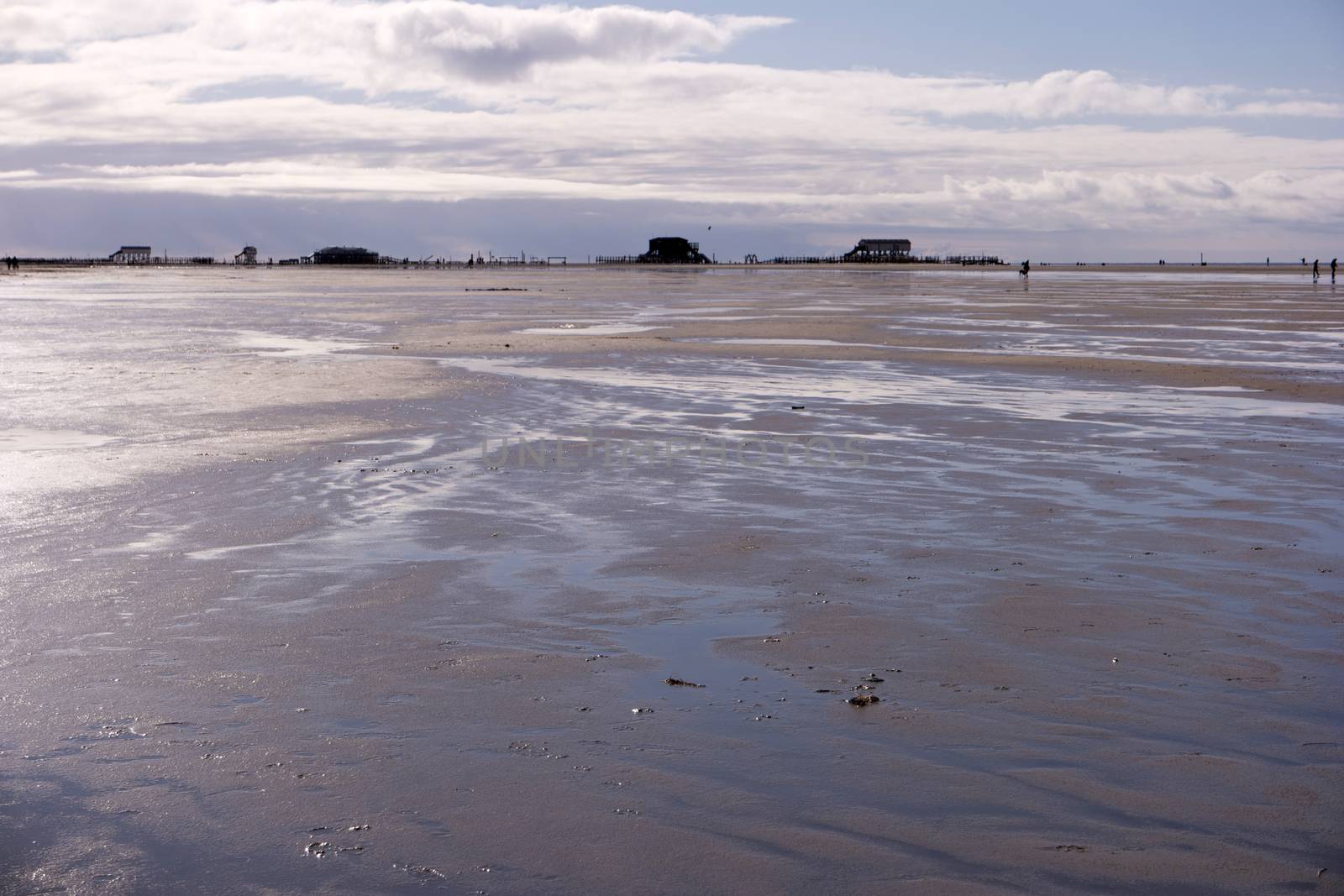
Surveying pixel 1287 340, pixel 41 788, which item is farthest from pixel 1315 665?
pixel 1287 340

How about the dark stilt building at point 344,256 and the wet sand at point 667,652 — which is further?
the dark stilt building at point 344,256

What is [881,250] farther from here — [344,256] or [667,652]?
[667,652]

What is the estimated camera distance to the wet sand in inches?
165

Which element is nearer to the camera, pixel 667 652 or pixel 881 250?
pixel 667 652

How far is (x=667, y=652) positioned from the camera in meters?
6.26

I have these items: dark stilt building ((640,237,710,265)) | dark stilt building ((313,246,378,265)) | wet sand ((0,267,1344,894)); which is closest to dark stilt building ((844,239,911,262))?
dark stilt building ((640,237,710,265))

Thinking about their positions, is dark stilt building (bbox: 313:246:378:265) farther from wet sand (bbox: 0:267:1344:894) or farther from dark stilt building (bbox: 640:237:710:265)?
wet sand (bbox: 0:267:1344:894)

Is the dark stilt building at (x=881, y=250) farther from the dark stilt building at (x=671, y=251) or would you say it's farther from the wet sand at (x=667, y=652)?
the wet sand at (x=667, y=652)

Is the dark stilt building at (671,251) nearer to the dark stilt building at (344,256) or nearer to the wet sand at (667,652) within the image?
the dark stilt building at (344,256)

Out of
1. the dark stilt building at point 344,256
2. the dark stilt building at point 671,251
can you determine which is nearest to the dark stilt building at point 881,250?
the dark stilt building at point 671,251

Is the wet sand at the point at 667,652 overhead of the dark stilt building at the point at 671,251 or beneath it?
beneath

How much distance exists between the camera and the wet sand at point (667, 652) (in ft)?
13.7

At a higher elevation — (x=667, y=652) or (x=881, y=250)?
(x=881, y=250)

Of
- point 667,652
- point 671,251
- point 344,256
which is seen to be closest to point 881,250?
point 671,251
